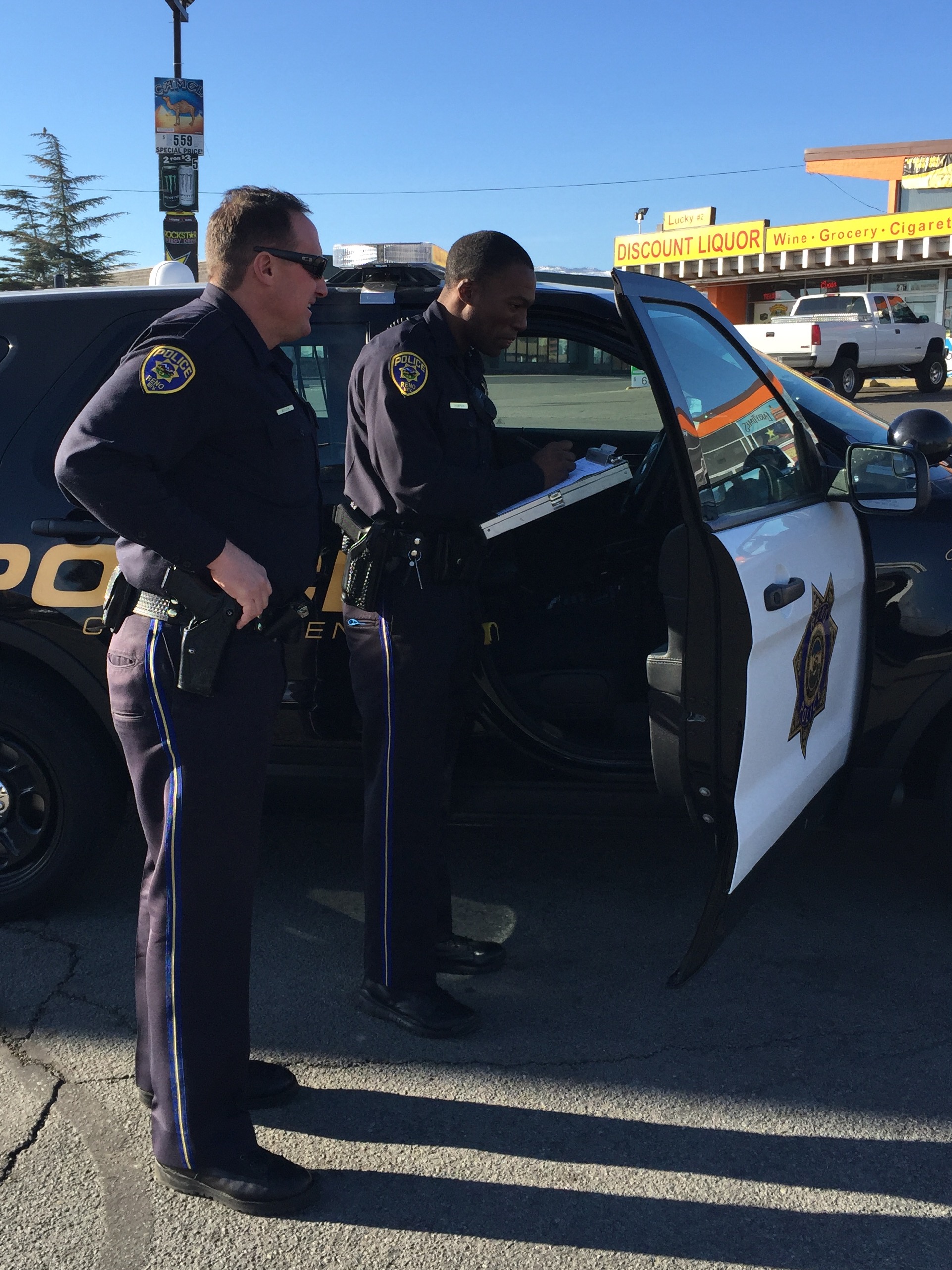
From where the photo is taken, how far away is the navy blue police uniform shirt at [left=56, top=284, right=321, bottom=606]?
6.21ft

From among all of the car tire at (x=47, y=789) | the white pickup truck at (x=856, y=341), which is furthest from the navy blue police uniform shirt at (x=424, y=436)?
the white pickup truck at (x=856, y=341)

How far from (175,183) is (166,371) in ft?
42.6

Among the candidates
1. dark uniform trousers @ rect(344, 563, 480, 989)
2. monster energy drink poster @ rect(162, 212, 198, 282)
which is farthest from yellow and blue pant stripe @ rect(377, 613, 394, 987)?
monster energy drink poster @ rect(162, 212, 198, 282)

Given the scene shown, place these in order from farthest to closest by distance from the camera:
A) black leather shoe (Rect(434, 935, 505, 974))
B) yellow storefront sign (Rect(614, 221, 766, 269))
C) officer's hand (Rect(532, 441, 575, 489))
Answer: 1. yellow storefront sign (Rect(614, 221, 766, 269))
2. black leather shoe (Rect(434, 935, 505, 974))
3. officer's hand (Rect(532, 441, 575, 489))

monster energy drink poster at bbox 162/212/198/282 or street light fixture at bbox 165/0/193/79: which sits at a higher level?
street light fixture at bbox 165/0/193/79

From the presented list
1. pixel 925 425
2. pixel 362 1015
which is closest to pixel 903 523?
pixel 925 425

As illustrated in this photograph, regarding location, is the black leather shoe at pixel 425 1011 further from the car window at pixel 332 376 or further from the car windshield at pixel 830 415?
the car windshield at pixel 830 415

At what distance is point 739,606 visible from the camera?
7.49ft

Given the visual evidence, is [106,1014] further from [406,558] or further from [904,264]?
[904,264]

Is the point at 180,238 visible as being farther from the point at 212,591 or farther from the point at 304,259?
the point at 212,591

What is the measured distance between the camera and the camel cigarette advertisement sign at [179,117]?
44.3ft

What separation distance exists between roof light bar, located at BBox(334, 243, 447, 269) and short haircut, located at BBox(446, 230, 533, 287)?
0.47 m

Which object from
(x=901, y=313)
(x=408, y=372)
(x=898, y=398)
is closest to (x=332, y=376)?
(x=408, y=372)

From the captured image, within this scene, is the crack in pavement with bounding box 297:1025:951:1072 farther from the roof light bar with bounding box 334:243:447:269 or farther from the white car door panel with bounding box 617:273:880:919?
the roof light bar with bounding box 334:243:447:269
